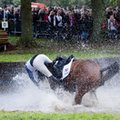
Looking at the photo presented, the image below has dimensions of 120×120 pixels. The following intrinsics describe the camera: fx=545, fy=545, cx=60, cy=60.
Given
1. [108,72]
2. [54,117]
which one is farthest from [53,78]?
[54,117]

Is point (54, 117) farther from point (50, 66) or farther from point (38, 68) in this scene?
point (50, 66)

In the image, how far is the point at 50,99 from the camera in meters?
10.9

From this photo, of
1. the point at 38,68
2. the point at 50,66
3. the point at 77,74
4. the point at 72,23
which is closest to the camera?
the point at 77,74

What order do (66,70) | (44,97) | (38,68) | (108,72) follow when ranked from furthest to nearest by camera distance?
(44,97)
(38,68)
(66,70)
(108,72)

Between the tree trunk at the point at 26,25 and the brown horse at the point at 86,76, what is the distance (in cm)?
1493

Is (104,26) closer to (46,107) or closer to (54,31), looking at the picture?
(54,31)

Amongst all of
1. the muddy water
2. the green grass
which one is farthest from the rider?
the green grass

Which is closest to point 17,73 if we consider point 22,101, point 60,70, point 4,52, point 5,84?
point 5,84

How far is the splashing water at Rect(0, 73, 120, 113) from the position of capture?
10.3 meters

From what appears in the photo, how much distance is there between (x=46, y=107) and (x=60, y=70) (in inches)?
32.4

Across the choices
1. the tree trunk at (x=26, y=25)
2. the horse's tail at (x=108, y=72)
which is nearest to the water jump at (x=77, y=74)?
the horse's tail at (x=108, y=72)

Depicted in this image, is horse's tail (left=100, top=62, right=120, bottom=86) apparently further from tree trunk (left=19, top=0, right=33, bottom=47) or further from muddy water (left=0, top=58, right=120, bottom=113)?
tree trunk (left=19, top=0, right=33, bottom=47)

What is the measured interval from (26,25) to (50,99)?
15425 mm

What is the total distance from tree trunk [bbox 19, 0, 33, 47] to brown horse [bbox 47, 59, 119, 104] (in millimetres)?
14926
